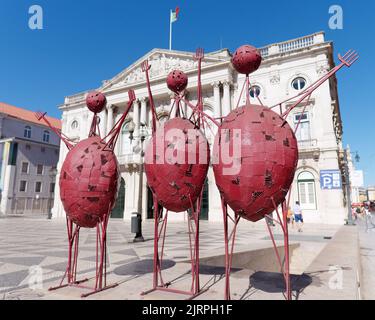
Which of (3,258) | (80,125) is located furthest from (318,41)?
(80,125)

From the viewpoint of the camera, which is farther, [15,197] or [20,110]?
[20,110]

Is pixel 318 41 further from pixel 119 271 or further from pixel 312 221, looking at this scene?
pixel 119 271

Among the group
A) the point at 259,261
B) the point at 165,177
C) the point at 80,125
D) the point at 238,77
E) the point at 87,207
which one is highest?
the point at 238,77

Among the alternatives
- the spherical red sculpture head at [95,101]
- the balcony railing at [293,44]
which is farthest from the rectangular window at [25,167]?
the spherical red sculpture head at [95,101]

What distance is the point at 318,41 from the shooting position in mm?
22172

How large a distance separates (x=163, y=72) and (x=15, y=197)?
28720 mm

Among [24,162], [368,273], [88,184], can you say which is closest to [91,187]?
[88,184]

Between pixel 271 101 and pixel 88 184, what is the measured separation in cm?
2246

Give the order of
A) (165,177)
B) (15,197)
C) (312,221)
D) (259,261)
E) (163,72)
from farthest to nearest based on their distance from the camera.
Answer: (15,197) < (163,72) < (312,221) < (259,261) < (165,177)

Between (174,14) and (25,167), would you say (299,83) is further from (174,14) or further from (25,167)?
(25,167)

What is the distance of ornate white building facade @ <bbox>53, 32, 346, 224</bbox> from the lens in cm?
2109

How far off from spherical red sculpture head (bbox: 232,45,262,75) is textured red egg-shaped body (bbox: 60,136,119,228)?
2.41m

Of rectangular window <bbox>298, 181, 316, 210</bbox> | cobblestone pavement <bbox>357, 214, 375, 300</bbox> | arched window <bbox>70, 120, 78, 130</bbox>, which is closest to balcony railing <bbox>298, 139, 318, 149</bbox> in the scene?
rectangular window <bbox>298, 181, 316, 210</bbox>
